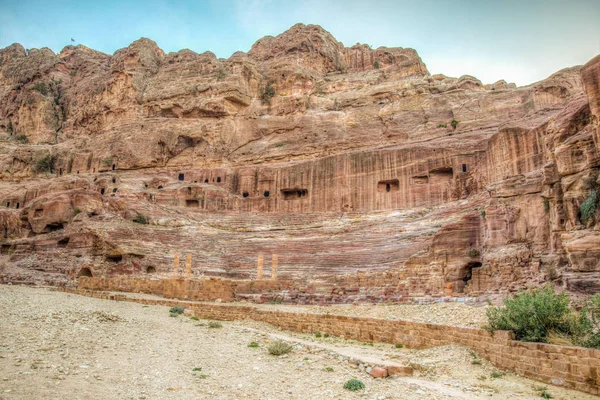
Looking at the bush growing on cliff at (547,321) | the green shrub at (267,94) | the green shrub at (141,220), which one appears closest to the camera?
the bush growing on cliff at (547,321)

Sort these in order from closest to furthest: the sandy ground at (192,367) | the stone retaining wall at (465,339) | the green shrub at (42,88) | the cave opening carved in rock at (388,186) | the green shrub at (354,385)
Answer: the sandy ground at (192,367) < the stone retaining wall at (465,339) < the green shrub at (354,385) < the cave opening carved in rock at (388,186) < the green shrub at (42,88)

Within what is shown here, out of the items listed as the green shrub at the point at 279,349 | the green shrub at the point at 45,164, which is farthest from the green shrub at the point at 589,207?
the green shrub at the point at 45,164

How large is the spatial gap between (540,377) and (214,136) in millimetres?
41927

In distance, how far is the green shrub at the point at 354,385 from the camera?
7781 mm

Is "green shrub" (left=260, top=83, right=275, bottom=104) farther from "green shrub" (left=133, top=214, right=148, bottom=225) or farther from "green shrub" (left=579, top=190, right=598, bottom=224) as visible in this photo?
"green shrub" (left=579, top=190, right=598, bottom=224)

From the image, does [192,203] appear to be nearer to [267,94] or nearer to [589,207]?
[267,94]

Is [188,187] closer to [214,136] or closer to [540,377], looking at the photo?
[214,136]

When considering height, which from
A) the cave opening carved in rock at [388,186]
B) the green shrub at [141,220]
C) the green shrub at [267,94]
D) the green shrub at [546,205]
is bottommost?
the green shrub at [546,205]

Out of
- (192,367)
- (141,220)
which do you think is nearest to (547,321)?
(192,367)

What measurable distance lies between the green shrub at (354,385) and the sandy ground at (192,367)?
105mm

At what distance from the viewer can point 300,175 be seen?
36.2 m

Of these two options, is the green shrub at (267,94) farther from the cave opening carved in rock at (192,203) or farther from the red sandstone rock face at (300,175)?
the cave opening carved in rock at (192,203)

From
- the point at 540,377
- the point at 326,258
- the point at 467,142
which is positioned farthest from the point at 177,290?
the point at 467,142

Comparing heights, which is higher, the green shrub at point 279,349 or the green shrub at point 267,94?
the green shrub at point 267,94
